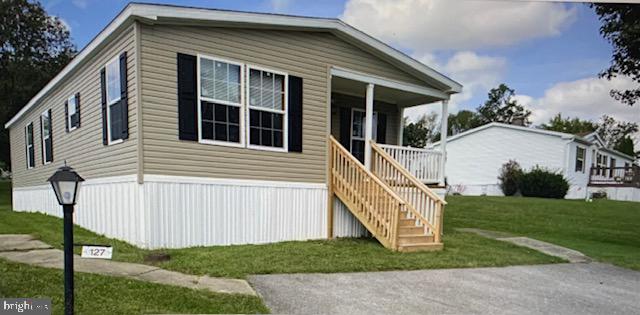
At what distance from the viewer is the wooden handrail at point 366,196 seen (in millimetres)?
5871

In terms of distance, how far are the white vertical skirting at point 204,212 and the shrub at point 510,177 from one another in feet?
49.4

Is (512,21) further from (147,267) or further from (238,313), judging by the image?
(147,267)

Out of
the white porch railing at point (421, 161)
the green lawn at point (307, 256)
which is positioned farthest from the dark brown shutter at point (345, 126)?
the green lawn at point (307, 256)

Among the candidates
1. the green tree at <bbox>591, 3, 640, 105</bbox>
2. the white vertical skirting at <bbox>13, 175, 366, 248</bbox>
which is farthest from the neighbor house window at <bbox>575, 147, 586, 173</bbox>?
the white vertical skirting at <bbox>13, 175, 366, 248</bbox>

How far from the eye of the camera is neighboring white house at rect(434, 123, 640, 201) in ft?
62.8

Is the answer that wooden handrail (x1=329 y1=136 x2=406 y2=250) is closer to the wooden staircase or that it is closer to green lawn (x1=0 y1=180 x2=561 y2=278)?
the wooden staircase

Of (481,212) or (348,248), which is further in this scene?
(481,212)

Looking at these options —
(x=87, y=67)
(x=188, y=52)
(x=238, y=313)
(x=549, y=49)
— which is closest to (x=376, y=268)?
(x=238, y=313)

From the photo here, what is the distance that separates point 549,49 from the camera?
229 inches

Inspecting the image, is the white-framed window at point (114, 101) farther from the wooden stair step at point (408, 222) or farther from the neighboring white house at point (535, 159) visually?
the neighboring white house at point (535, 159)

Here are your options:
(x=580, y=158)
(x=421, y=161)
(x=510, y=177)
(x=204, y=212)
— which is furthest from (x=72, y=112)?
(x=580, y=158)

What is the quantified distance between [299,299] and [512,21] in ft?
14.4

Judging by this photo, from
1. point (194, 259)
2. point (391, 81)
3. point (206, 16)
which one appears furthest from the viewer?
point (391, 81)

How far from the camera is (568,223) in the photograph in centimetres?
1063
